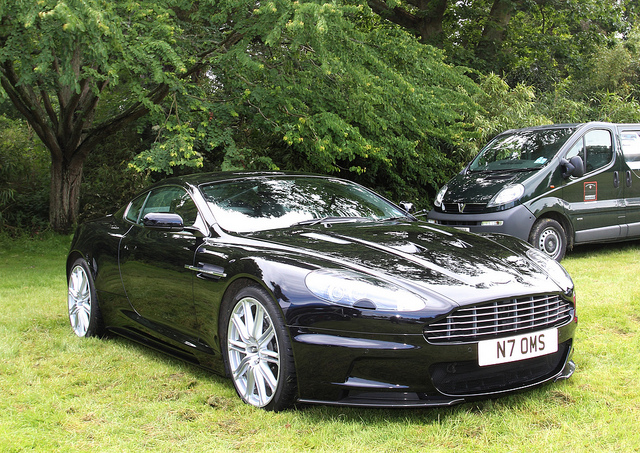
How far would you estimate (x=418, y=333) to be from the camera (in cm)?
310

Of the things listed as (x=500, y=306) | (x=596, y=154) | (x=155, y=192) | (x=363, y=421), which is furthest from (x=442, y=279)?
(x=596, y=154)

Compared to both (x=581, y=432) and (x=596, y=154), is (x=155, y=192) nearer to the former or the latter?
(x=581, y=432)

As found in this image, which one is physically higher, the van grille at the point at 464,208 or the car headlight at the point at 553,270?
the car headlight at the point at 553,270

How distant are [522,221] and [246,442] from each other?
20.2ft

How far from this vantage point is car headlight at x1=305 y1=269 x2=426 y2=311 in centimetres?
316

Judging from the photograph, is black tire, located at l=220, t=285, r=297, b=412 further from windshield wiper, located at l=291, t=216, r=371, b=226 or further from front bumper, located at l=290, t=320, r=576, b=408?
windshield wiper, located at l=291, t=216, r=371, b=226

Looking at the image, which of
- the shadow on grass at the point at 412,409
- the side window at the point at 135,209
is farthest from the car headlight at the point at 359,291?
the side window at the point at 135,209

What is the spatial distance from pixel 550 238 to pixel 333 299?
6216 millimetres

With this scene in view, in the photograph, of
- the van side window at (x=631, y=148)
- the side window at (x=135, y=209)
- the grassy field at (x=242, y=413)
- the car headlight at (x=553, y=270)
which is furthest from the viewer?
the van side window at (x=631, y=148)

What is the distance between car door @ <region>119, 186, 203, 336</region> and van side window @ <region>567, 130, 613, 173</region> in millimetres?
6206

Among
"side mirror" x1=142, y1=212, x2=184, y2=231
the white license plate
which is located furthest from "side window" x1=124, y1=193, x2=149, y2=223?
the white license plate

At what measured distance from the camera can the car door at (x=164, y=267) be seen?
13.7 ft

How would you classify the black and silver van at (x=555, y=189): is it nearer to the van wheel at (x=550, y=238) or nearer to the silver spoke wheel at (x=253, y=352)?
the van wheel at (x=550, y=238)

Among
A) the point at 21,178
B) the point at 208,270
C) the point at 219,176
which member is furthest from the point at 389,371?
the point at 21,178
